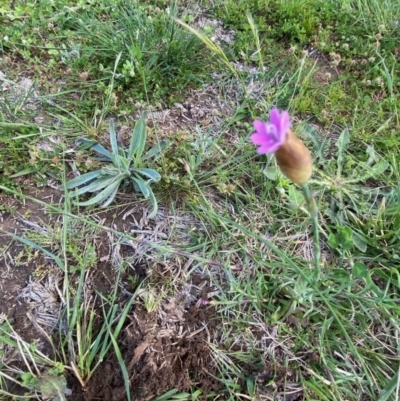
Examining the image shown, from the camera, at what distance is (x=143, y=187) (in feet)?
5.33

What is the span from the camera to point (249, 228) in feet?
5.32

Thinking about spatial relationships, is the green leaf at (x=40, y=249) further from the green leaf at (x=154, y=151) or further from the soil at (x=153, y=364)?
the green leaf at (x=154, y=151)

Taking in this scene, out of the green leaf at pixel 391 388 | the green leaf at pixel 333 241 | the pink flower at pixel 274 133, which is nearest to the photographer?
the pink flower at pixel 274 133

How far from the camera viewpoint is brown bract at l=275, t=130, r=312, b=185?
34.4 inches

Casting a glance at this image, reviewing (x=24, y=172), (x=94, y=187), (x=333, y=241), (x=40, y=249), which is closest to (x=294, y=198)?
(x=333, y=241)

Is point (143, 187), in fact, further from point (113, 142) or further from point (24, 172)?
point (24, 172)

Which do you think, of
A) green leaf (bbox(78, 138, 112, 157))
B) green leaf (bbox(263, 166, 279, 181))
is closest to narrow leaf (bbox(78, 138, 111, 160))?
green leaf (bbox(78, 138, 112, 157))

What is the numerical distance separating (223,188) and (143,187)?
0.96ft

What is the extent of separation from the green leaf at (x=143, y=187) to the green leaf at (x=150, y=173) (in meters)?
0.03

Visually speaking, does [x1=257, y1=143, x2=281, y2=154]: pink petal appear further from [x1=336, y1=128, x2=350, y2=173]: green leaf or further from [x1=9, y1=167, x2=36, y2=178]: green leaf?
[x1=9, y1=167, x2=36, y2=178]: green leaf

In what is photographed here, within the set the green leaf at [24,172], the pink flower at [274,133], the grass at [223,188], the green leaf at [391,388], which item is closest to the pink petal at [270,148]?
the pink flower at [274,133]

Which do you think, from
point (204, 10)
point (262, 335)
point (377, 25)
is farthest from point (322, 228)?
point (204, 10)

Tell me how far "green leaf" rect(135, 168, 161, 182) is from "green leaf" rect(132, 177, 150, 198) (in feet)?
0.10

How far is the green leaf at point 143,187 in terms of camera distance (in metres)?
1.60
